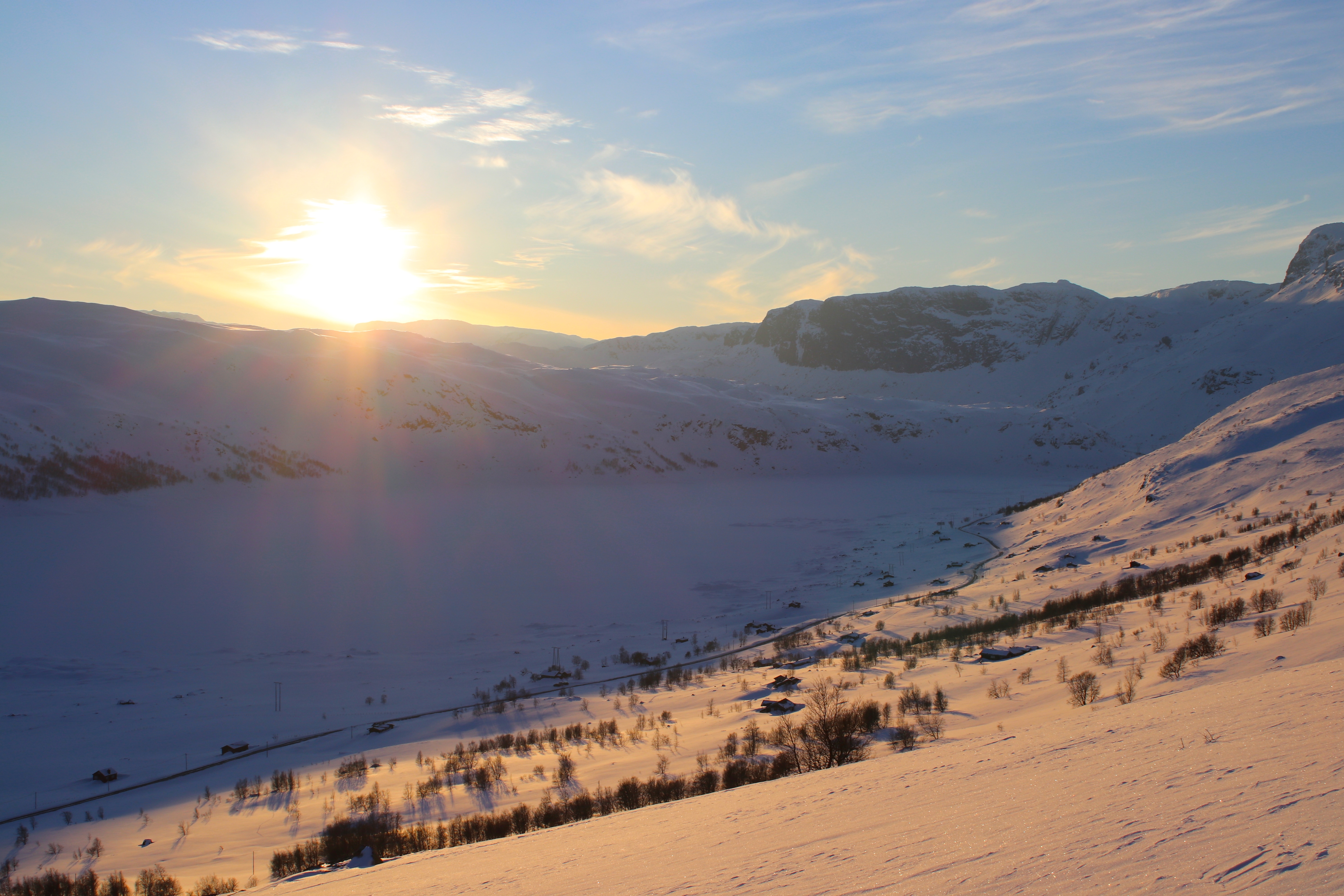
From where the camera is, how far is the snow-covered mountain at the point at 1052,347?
78438mm

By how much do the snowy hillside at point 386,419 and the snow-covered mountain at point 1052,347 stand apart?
769 inches

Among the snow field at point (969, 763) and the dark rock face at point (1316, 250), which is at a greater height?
the dark rock face at point (1316, 250)

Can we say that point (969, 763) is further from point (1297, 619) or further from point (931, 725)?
point (1297, 619)

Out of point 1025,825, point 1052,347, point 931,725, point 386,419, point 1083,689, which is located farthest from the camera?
point 1052,347

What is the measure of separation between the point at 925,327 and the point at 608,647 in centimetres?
14633

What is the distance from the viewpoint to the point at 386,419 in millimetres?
51875

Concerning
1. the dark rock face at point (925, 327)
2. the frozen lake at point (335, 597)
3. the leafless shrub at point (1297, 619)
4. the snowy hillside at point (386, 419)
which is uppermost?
the dark rock face at point (925, 327)

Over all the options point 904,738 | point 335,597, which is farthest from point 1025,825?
point 335,597

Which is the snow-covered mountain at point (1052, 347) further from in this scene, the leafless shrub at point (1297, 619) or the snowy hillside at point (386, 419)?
the leafless shrub at point (1297, 619)

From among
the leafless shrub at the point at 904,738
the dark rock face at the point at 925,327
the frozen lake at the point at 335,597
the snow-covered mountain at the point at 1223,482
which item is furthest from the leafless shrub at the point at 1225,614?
the dark rock face at the point at 925,327

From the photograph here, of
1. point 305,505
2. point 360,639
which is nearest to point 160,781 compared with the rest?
point 360,639

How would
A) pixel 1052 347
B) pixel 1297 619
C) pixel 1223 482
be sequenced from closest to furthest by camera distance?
pixel 1297 619 < pixel 1223 482 < pixel 1052 347

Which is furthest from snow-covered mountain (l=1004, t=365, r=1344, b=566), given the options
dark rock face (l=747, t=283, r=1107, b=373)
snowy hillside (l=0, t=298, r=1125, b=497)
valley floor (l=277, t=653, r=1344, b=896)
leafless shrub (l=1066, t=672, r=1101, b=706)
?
dark rock face (l=747, t=283, r=1107, b=373)

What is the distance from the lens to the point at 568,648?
2020cm
